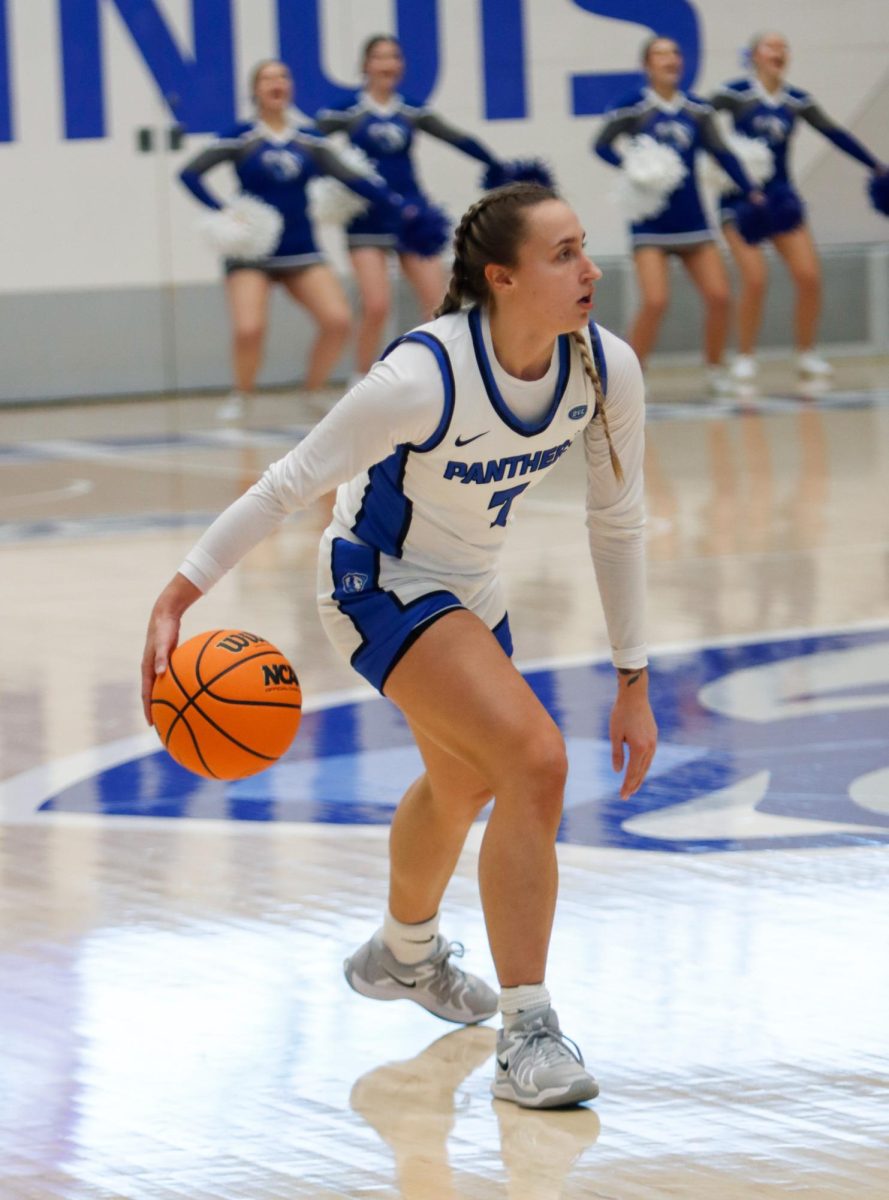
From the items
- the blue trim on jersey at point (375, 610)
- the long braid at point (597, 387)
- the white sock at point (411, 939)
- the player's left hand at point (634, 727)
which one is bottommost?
the white sock at point (411, 939)

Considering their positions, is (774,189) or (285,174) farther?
(774,189)

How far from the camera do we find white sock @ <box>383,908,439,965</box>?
3.93 meters

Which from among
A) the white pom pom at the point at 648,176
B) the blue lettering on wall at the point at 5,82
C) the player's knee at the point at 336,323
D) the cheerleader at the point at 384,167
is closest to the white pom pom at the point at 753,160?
the white pom pom at the point at 648,176

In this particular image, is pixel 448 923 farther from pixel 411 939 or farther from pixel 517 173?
pixel 517 173

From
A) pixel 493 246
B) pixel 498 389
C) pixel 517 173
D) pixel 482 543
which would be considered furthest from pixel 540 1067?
pixel 517 173

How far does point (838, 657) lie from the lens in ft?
22.4

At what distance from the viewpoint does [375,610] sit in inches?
146

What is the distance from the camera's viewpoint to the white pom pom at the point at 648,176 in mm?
15297

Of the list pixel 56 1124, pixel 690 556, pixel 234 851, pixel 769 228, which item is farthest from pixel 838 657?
pixel 769 228

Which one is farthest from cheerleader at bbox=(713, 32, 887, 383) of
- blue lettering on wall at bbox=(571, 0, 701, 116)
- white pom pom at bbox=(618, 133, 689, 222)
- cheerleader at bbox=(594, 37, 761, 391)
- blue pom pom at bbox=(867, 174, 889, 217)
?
blue lettering on wall at bbox=(571, 0, 701, 116)

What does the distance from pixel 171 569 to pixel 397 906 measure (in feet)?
16.7

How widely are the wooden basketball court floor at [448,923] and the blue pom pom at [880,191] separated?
27.8 ft

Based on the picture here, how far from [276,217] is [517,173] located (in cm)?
161

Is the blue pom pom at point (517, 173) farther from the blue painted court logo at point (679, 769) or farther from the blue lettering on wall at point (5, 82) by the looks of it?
the blue painted court logo at point (679, 769)
